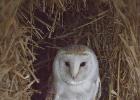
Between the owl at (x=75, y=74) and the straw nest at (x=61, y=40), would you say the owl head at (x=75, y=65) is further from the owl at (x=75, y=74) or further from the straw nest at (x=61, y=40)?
the straw nest at (x=61, y=40)

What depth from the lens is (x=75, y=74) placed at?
7.16ft

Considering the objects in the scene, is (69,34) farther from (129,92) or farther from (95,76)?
(129,92)

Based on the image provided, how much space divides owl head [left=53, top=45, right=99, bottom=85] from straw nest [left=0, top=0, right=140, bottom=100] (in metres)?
0.13

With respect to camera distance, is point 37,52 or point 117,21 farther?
point 37,52

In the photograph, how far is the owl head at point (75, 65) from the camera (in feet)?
7.16

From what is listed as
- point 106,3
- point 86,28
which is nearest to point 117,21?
point 106,3

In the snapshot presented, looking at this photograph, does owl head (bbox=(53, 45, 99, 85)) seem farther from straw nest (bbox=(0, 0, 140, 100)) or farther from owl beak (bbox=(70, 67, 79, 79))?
straw nest (bbox=(0, 0, 140, 100))

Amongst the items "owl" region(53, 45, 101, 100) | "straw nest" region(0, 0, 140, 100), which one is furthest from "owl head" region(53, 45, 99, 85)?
"straw nest" region(0, 0, 140, 100)

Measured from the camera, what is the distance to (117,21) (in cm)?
226

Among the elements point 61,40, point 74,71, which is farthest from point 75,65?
point 61,40

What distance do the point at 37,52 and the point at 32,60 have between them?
182 mm

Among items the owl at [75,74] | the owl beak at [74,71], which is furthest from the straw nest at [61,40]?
the owl beak at [74,71]

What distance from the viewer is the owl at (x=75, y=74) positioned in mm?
2203

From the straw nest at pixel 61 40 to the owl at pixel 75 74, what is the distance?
9 cm
